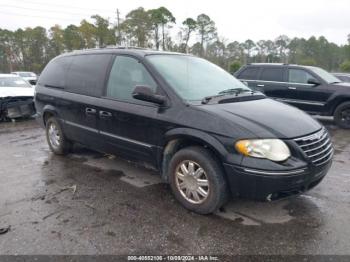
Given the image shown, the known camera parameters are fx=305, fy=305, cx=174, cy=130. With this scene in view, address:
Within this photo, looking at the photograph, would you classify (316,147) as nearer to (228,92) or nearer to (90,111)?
(228,92)

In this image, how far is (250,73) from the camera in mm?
9656

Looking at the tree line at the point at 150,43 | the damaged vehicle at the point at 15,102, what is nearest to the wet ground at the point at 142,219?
the damaged vehicle at the point at 15,102

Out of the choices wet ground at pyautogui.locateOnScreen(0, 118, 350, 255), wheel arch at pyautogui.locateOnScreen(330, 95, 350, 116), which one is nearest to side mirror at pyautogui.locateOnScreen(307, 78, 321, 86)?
wheel arch at pyautogui.locateOnScreen(330, 95, 350, 116)

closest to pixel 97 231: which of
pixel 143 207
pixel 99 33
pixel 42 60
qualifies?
pixel 143 207

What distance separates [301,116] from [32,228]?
3152 mm

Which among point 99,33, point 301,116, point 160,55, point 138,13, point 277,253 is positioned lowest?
point 277,253

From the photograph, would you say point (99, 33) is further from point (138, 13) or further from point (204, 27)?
point (204, 27)

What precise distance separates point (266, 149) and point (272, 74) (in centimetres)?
697

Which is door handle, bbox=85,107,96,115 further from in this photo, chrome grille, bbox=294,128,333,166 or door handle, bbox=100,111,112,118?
chrome grille, bbox=294,128,333,166

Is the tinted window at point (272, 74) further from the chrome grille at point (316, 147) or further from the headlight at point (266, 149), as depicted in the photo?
the headlight at point (266, 149)

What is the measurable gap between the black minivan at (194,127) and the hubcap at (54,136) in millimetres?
665

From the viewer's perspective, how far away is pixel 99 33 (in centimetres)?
4575

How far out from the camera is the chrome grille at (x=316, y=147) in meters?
3.03

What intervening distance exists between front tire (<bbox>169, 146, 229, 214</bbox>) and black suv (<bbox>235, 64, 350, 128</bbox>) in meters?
5.70
